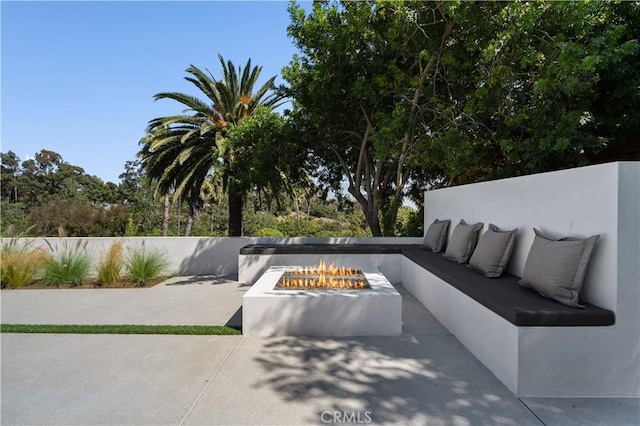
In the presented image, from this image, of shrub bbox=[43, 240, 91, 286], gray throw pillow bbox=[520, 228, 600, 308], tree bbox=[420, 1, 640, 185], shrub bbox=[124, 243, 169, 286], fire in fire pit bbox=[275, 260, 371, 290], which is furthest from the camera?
shrub bbox=[124, 243, 169, 286]

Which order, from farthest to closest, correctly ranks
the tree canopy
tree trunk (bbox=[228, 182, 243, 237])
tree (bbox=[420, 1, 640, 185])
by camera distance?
tree trunk (bbox=[228, 182, 243, 237]), the tree canopy, tree (bbox=[420, 1, 640, 185])

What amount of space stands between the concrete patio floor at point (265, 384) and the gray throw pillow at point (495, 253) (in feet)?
2.85

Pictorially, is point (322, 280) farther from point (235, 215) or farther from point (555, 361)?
point (235, 215)

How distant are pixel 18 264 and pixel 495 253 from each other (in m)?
8.02

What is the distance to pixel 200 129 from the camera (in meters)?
9.41

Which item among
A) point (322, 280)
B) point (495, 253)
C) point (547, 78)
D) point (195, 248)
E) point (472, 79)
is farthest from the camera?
point (195, 248)

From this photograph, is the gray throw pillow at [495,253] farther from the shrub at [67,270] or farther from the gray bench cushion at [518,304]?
the shrub at [67,270]

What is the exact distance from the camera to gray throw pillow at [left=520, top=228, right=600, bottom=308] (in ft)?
8.81

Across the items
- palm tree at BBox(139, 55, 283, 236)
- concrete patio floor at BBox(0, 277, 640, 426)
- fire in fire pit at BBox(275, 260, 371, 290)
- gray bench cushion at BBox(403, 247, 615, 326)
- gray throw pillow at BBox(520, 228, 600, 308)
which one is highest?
palm tree at BBox(139, 55, 283, 236)

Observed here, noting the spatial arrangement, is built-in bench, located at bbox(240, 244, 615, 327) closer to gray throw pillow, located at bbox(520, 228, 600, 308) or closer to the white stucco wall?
gray throw pillow, located at bbox(520, 228, 600, 308)

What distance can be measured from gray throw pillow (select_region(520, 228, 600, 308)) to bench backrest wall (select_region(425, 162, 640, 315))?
4.7 inches

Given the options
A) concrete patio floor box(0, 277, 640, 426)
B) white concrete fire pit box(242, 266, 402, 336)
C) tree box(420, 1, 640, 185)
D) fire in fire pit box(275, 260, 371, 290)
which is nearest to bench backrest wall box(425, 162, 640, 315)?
concrete patio floor box(0, 277, 640, 426)

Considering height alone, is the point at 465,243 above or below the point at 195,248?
above

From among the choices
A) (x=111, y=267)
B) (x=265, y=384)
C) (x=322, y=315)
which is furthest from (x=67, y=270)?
(x=265, y=384)
